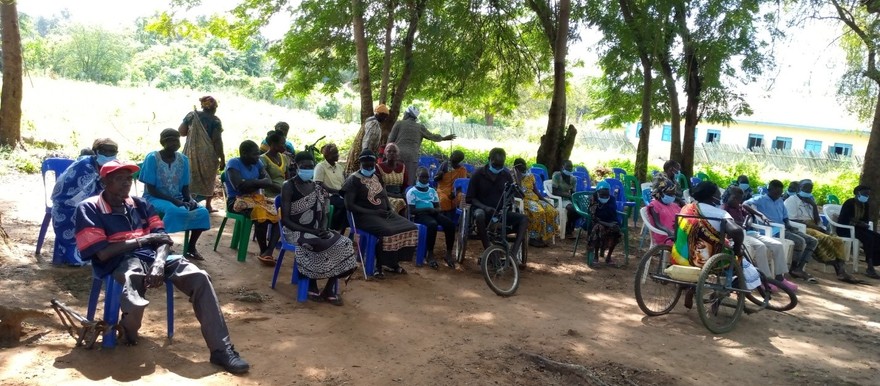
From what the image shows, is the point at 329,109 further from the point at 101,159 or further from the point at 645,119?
the point at 101,159

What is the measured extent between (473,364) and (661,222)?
12.3ft

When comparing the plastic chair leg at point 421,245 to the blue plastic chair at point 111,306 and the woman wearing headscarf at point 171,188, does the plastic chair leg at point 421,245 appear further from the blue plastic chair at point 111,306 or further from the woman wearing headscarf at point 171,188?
the blue plastic chair at point 111,306

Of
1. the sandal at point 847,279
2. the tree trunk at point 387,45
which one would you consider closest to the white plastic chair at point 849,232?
the sandal at point 847,279

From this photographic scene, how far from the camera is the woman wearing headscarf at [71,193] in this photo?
6.13m

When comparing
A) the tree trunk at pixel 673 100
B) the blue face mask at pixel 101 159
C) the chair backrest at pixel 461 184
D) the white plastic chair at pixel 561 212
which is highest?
the tree trunk at pixel 673 100

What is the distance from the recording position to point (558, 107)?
1254 centimetres

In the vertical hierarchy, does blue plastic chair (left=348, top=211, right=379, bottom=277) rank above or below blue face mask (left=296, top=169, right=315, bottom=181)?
below

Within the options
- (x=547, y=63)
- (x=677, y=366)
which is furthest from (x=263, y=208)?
(x=547, y=63)

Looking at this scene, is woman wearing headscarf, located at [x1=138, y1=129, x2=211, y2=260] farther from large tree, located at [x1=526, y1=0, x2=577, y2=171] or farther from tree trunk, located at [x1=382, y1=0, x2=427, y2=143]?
large tree, located at [x1=526, y1=0, x2=577, y2=171]

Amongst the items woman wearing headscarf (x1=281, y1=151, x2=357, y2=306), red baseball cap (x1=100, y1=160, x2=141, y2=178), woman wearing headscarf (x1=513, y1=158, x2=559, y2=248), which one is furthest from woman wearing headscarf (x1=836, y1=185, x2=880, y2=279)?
red baseball cap (x1=100, y1=160, x2=141, y2=178)

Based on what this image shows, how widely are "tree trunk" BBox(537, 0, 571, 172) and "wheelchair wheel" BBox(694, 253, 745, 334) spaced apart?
6221 mm

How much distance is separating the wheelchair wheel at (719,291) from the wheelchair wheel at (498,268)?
178 centimetres

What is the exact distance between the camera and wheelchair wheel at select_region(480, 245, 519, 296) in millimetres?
7004

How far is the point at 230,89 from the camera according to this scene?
44531mm
